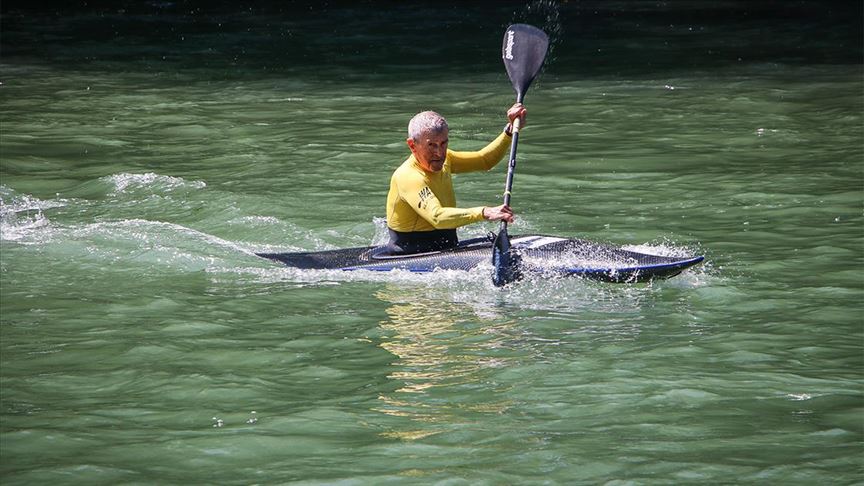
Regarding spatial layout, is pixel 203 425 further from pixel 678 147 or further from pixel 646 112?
pixel 646 112

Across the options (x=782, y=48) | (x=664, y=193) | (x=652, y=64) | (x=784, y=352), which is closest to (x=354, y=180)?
(x=664, y=193)

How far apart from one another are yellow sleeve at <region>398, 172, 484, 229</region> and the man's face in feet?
0.35

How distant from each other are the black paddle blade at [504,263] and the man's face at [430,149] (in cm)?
56

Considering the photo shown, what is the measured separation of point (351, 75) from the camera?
16672mm

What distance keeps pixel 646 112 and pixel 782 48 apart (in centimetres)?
488

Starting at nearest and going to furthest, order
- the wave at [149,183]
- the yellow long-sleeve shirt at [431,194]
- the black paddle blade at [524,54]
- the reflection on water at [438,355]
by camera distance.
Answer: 1. the reflection on water at [438,355]
2. the yellow long-sleeve shirt at [431,194]
3. the black paddle blade at [524,54]
4. the wave at [149,183]

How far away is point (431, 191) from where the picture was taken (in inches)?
304

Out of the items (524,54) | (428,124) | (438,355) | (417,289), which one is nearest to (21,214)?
(417,289)

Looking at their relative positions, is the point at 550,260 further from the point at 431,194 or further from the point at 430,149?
the point at 430,149

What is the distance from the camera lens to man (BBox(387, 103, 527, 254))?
24.6ft

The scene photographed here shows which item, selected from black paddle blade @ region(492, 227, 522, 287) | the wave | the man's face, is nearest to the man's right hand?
black paddle blade @ region(492, 227, 522, 287)

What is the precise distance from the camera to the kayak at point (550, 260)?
24.5 feet

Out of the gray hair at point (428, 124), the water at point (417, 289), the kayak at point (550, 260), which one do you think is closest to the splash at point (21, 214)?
the water at point (417, 289)

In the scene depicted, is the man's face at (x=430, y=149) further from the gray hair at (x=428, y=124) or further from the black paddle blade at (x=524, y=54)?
the black paddle blade at (x=524, y=54)
